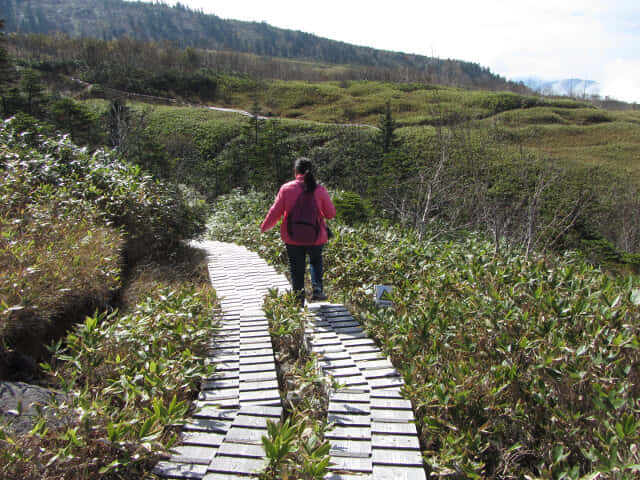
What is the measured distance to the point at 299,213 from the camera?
13.6 ft

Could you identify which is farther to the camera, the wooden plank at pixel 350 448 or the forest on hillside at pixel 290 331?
the wooden plank at pixel 350 448

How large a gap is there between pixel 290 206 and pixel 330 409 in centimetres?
213

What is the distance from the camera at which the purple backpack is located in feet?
13.6

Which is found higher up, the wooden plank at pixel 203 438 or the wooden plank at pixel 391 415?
the wooden plank at pixel 391 415

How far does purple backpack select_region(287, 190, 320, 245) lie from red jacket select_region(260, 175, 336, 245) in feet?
0.14

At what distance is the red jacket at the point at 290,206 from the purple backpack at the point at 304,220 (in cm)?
4

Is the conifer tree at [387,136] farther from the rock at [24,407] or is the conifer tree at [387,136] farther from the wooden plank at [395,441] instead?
the rock at [24,407]

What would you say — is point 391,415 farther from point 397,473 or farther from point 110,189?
point 110,189

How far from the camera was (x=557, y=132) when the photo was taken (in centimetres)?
4384

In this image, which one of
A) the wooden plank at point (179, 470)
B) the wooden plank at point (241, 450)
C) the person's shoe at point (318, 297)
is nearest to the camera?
the wooden plank at point (179, 470)

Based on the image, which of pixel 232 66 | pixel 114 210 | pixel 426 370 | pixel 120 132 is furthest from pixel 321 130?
pixel 232 66

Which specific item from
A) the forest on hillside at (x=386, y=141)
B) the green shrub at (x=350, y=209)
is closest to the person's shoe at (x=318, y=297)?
the forest on hillside at (x=386, y=141)

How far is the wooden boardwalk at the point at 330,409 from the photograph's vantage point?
2100 mm

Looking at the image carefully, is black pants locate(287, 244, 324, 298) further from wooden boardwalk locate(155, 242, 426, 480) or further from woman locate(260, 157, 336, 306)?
wooden boardwalk locate(155, 242, 426, 480)
